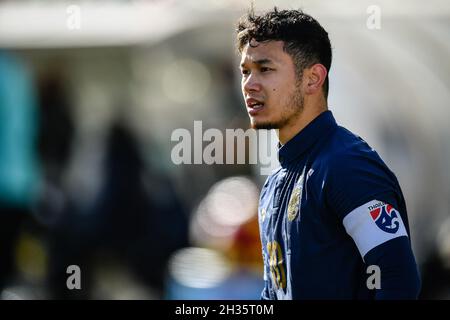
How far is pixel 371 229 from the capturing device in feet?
8.61

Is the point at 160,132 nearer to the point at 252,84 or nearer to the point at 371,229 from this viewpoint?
the point at 252,84

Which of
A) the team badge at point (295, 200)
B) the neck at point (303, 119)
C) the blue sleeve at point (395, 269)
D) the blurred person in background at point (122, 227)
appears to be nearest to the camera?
the blue sleeve at point (395, 269)

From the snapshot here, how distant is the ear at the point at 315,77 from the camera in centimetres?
310

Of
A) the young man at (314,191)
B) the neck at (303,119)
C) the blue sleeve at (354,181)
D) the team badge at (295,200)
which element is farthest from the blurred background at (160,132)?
the blue sleeve at (354,181)

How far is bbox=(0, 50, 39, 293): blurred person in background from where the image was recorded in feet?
21.9

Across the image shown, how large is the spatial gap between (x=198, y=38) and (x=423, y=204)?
2034 millimetres

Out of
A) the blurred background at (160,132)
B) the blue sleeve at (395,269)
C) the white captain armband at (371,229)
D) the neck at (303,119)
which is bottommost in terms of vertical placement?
the blue sleeve at (395,269)

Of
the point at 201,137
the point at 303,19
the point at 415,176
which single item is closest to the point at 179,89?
the point at 201,137

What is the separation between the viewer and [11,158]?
6.70 m

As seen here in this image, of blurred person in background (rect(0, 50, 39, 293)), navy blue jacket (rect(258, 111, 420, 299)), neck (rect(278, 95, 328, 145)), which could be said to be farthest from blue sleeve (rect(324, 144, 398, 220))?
blurred person in background (rect(0, 50, 39, 293))

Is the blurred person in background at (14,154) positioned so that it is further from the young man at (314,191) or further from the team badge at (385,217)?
the team badge at (385,217)

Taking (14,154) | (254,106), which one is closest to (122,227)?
(14,154)

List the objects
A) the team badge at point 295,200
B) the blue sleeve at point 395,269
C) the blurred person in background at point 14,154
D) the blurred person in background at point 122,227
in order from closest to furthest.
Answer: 1. the blue sleeve at point 395,269
2. the team badge at point 295,200
3. the blurred person in background at point 122,227
4. the blurred person in background at point 14,154
